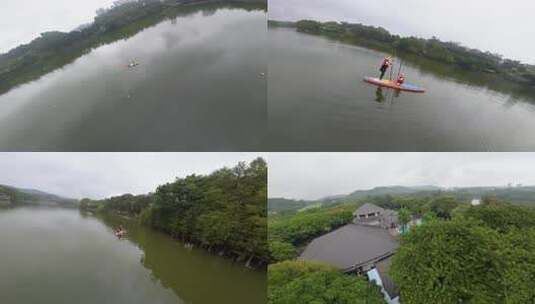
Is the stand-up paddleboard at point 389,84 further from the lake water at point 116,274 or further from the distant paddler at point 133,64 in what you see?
the distant paddler at point 133,64

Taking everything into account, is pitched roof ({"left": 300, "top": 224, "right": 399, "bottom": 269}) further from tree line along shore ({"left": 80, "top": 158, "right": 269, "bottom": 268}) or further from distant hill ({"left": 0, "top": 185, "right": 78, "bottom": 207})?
distant hill ({"left": 0, "top": 185, "right": 78, "bottom": 207})

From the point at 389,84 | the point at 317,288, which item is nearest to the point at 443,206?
the point at 389,84

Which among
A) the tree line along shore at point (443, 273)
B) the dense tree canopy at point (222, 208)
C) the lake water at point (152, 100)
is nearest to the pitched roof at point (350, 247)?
the tree line along shore at point (443, 273)

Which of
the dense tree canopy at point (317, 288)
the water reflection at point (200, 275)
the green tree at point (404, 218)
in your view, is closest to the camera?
the dense tree canopy at point (317, 288)

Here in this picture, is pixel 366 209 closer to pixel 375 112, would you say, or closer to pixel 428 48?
pixel 428 48

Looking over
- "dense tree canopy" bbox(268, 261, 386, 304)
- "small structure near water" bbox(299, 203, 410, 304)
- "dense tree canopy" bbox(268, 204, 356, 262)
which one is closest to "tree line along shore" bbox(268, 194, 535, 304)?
"dense tree canopy" bbox(268, 261, 386, 304)

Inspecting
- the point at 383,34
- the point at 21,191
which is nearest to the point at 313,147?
the point at 383,34
